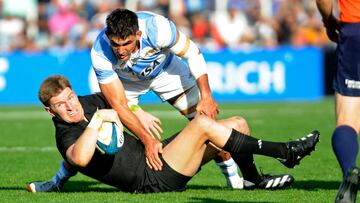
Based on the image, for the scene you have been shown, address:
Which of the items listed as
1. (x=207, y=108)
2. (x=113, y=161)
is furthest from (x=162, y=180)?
(x=207, y=108)

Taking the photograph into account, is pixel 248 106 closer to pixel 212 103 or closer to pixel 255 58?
pixel 255 58

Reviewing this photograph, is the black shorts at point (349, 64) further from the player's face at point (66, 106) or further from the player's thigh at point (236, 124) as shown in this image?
the player's face at point (66, 106)

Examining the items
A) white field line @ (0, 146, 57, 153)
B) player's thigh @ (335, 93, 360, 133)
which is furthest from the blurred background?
player's thigh @ (335, 93, 360, 133)

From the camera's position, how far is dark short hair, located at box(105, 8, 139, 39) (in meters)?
7.67

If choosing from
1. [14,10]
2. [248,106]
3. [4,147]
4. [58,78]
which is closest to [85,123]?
[58,78]

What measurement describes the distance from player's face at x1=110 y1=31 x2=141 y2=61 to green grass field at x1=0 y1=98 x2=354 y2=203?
1.20m

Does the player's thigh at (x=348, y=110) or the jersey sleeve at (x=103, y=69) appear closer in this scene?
the player's thigh at (x=348, y=110)

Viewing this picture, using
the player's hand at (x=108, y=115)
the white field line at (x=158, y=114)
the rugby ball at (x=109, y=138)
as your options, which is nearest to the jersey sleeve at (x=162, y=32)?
the player's hand at (x=108, y=115)

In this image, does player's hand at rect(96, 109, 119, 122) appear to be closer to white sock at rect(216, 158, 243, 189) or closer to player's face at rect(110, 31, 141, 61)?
player's face at rect(110, 31, 141, 61)

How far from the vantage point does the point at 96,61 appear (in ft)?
26.9

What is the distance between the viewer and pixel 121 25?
768 centimetres

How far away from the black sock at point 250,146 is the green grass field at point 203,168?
1.21 feet

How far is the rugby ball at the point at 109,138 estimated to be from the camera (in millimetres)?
7215

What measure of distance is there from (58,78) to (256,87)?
1431 cm
